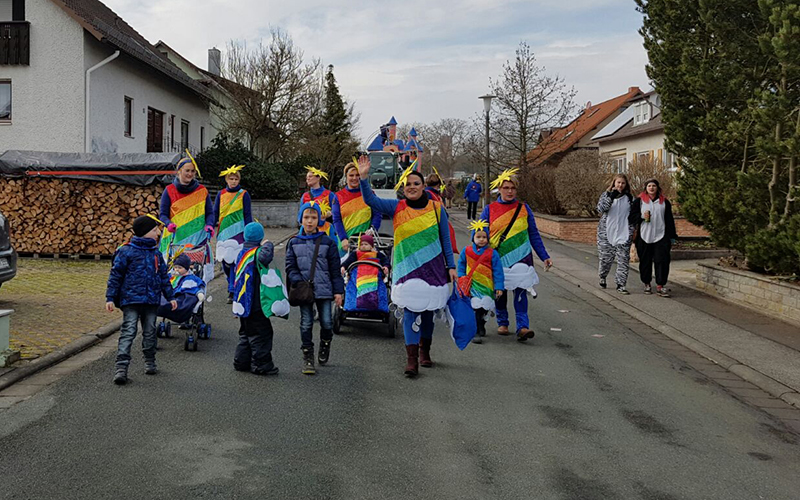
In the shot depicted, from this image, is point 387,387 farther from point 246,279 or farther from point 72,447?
point 72,447

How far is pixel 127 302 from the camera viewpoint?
651cm

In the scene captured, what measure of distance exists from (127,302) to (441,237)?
2794 millimetres

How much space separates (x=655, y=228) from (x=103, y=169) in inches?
434

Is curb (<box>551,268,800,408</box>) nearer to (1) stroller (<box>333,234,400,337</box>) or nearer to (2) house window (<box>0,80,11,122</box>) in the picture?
(1) stroller (<box>333,234,400,337</box>)

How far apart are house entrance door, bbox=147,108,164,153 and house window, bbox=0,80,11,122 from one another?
5.35 m

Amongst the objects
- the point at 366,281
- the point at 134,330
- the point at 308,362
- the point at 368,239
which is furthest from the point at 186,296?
the point at 368,239

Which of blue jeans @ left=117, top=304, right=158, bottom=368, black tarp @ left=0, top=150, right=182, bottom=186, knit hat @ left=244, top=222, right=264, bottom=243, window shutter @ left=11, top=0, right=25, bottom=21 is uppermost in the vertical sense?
window shutter @ left=11, top=0, right=25, bottom=21

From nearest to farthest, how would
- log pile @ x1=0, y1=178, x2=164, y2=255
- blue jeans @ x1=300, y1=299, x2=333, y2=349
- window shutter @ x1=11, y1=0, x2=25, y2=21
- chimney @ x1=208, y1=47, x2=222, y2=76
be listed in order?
1. blue jeans @ x1=300, y1=299, x2=333, y2=349
2. log pile @ x1=0, y1=178, x2=164, y2=255
3. window shutter @ x1=11, y1=0, x2=25, y2=21
4. chimney @ x1=208, y1=47, x2=222, y2=76

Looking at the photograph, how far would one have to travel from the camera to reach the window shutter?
2256 cm

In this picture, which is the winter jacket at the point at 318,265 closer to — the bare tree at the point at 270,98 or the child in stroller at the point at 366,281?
the child in stroller at the point at 366,281

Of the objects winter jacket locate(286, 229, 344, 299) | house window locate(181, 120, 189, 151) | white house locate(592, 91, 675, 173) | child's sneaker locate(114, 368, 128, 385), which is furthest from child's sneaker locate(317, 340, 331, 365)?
white house locate(592, 91, 675, 173)

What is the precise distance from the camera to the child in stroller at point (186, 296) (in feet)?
24.0

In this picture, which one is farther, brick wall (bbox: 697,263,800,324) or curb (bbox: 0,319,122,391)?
brick wall (bbox: 697,263,800,324)

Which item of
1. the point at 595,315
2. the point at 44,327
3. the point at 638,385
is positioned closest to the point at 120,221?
the point at 44,327
